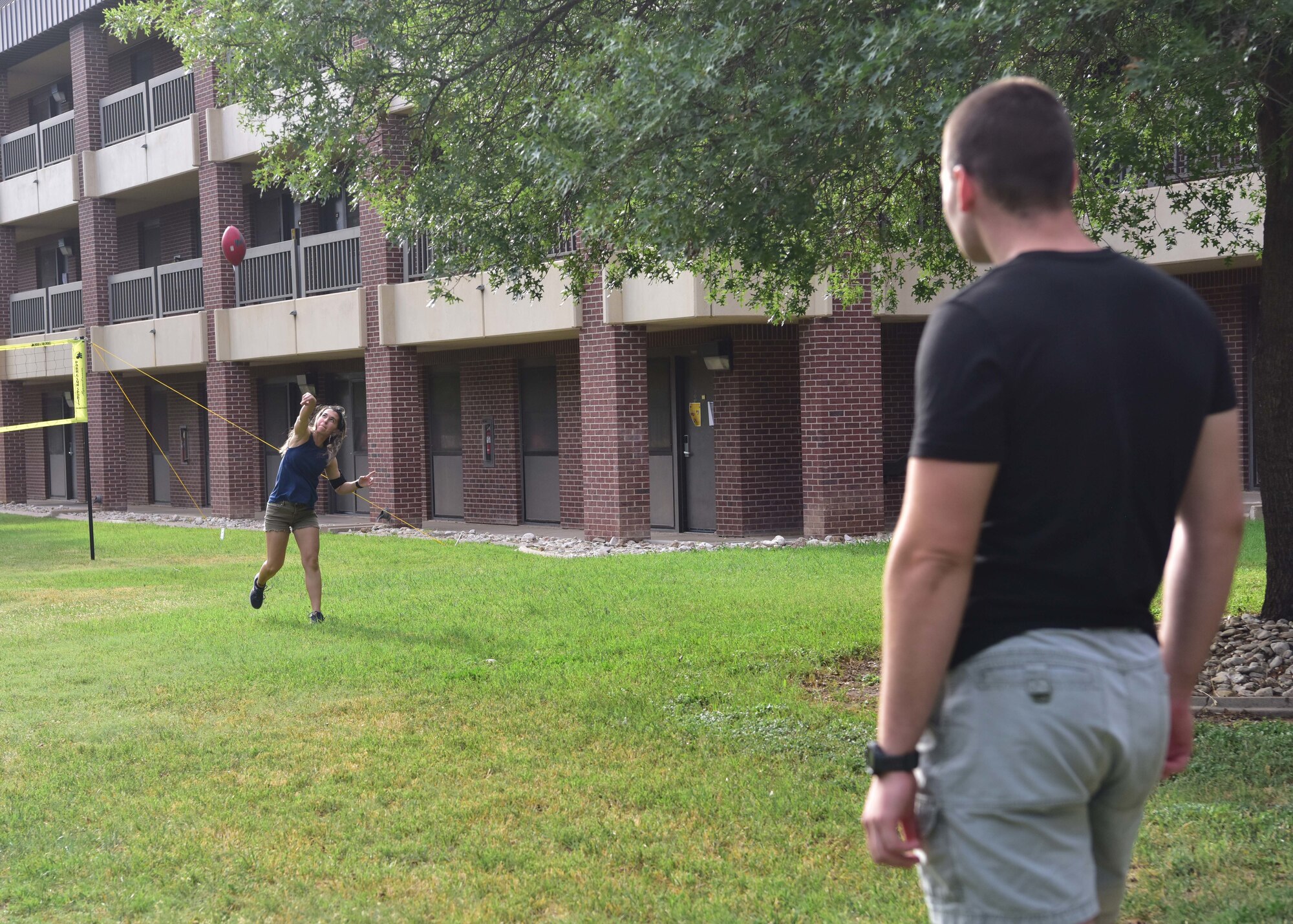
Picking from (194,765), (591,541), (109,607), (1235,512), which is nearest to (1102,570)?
(1235,512)

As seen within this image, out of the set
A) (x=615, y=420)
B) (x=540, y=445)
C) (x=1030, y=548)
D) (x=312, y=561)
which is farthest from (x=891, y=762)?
(x=540, y=445)

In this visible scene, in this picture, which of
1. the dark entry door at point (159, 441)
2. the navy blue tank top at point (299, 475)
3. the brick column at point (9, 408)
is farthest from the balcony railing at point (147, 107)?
the navy blue tank top at point (299, 475)

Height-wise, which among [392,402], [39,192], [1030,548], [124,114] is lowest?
[1030,548]

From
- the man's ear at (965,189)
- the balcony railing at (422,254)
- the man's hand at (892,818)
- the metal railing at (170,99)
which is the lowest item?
the man's hand at (892,818)

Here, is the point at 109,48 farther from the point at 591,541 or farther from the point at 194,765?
the point at 194,765

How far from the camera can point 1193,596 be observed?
2.45 meters

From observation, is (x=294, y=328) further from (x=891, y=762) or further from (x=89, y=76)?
(x=891, y=762)

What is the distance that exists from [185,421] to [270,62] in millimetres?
22114

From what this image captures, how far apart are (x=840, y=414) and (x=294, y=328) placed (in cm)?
1046

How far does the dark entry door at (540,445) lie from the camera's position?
2156 cm

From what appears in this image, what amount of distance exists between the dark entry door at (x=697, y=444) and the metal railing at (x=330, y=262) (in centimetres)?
636

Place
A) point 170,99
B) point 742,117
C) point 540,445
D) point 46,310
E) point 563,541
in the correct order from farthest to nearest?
point 46,310 → point 170,99 → point 540,445 → point 563,541 → point 742,117

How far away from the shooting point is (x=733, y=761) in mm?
6664

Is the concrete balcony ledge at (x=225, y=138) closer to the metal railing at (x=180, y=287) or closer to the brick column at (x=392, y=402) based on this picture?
the metal railing at (x=180, y=287)
